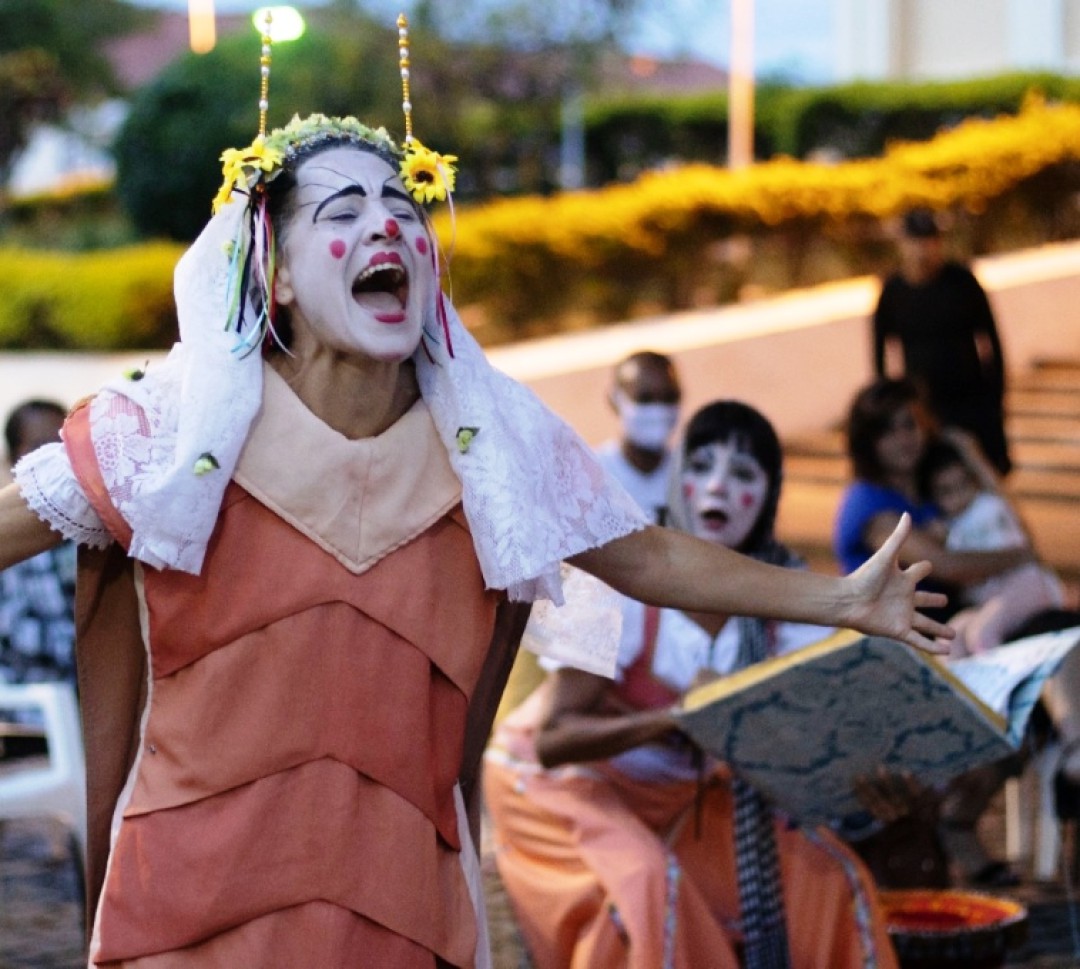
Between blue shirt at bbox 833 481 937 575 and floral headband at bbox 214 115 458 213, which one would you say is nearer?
floral headband at bbox 214 115 458 213

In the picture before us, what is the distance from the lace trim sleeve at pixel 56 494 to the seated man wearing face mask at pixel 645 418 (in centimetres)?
398

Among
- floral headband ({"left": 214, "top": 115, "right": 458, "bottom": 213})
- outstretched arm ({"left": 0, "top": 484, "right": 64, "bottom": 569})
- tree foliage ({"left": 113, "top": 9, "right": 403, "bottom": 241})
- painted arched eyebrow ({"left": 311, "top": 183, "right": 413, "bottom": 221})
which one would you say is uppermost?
tree foliage ({"left": 113, "top": 9, "right": 403, "bottom": 241})

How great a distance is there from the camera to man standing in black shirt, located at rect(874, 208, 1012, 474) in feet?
31.5

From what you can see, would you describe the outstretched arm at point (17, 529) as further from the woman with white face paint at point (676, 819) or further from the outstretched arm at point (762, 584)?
the woman with white face paint at point (676, 819)

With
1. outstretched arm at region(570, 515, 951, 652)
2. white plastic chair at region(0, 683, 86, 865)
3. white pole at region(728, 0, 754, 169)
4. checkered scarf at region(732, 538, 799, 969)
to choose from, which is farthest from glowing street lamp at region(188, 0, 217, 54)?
outstretched arm at region(570, 515, 951, 652)

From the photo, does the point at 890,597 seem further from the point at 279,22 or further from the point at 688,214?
the point at 688,214

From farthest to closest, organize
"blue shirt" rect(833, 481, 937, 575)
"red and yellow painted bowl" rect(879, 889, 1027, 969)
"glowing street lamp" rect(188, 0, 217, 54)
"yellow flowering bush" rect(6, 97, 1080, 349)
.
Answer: "glowing street lamp" rect(188, 0, 217, 54) < "yellow flowering bush" rect(6, 97, 1080, 349) < "blue shirt" rect(833, 481, 937, 575) < "red and yellow painted bowl" rect(879, 889, 1027, 969)

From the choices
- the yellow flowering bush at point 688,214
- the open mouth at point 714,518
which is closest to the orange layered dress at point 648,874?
the open mouth at point 714,518

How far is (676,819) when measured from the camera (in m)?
4.85

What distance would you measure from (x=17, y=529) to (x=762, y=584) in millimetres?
1218

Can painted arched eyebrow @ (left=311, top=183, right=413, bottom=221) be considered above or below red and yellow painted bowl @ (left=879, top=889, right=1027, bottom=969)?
above

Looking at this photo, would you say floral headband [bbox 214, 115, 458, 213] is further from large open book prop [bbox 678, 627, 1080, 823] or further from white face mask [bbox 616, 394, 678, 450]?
white face mask [bbox 616, 394, 678, 450]

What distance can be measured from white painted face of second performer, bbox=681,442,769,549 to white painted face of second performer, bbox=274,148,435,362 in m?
1.59

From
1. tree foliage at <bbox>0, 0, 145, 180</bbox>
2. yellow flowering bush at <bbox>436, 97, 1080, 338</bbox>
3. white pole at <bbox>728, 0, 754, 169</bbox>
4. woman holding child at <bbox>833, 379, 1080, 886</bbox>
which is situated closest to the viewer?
woman holding child at <bbox>833, 379, 1080, 886</bbox>
